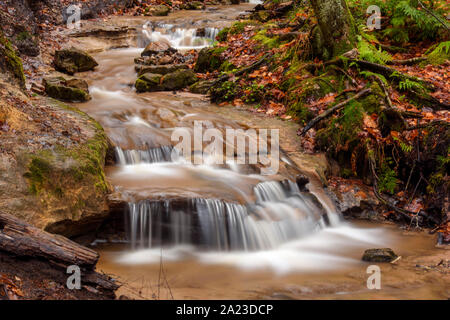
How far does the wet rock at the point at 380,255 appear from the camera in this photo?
15.6 ft

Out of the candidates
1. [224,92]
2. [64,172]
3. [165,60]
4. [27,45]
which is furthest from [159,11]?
[64,172]

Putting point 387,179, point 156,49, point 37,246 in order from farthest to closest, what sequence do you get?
point 156,49
point 387,179
point 37,246

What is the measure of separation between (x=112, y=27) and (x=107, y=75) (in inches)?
187

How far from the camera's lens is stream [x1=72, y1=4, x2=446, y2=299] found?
4109mm

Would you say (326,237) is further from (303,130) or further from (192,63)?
(192,63)

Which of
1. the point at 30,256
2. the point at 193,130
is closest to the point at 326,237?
the point at 193,130

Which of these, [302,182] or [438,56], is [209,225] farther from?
[438,56]

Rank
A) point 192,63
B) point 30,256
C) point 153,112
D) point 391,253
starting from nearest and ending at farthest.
Result: point 30,256
point 391,253
point 153,112
point 192,63

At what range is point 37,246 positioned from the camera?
9.96ft

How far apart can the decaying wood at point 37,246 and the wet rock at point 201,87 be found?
7.46 meters

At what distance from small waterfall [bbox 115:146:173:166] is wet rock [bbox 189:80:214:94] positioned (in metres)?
3.59

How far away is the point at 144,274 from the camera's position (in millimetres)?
4301

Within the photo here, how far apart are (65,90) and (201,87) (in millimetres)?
3305

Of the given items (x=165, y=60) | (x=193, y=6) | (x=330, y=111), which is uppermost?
(x=193, y=6)
